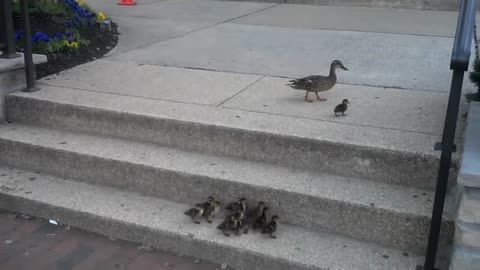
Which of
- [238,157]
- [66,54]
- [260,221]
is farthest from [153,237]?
[66,54]

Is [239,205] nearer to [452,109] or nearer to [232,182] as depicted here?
[232,182]

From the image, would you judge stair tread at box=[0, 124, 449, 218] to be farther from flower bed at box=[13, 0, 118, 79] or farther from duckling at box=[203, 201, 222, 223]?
flower bed at box=[13, 0, 118, 79]

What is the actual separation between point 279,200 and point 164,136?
1.03m

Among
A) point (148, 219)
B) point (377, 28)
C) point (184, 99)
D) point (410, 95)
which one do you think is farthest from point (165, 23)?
point (148, 219)

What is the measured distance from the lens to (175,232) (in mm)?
3270

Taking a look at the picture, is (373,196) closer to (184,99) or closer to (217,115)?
(217,115)

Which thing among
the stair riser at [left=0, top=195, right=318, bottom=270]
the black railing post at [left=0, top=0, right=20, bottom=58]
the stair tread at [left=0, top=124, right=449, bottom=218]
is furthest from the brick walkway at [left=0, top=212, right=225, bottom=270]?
the black railing post at [left=0, top=0, right=20, bottom=58]

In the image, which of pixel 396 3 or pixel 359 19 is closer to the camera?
pixel 359 19

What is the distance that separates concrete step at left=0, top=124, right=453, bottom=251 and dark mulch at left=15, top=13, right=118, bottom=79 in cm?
98

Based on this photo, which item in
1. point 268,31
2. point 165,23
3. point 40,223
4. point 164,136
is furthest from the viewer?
point 165,23

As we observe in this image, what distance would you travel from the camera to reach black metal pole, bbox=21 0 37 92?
168 inches

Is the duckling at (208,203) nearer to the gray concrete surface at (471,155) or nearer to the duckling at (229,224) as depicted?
the duckling at (229,224)

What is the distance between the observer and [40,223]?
3.64 meters

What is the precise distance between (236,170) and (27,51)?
2.01 m
